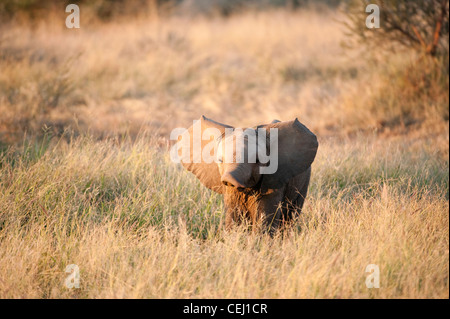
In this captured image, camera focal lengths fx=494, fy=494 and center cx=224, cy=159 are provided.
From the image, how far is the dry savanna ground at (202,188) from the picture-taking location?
134 inches

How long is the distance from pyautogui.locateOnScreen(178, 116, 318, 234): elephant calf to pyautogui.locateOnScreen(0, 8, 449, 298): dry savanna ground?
23 centimetres

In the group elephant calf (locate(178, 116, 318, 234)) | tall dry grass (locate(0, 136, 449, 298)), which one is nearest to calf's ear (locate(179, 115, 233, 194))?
elephant calf (locate(178, 116, 318, 234))

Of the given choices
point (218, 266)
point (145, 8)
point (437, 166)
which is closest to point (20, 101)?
point (218, 266)

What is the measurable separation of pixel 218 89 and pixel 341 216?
21.9 ft

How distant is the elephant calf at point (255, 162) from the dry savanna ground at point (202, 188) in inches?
9.1

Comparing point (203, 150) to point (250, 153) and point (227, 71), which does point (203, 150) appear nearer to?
point (250, 153)

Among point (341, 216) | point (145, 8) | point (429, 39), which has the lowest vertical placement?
point (341, 216)

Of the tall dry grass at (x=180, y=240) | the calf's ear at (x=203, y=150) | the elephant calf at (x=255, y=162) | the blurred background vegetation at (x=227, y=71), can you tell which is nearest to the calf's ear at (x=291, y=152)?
the elephant calf at (x=255, y=162)

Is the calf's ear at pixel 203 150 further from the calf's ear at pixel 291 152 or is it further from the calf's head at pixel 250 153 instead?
the calf's ear at pixel 291 152

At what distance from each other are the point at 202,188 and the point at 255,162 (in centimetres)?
162
